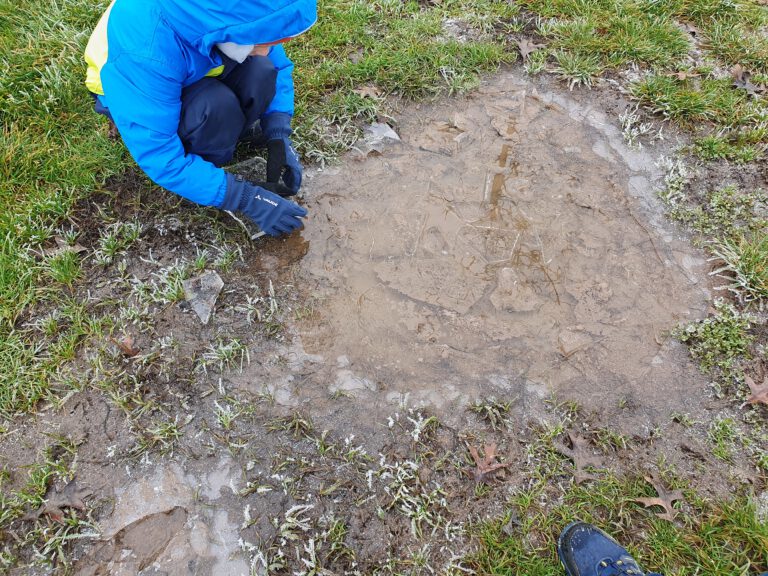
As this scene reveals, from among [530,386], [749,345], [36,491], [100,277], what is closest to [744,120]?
[749,345]

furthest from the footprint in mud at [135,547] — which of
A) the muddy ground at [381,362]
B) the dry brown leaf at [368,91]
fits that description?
the dry brown leaf at [368,91]

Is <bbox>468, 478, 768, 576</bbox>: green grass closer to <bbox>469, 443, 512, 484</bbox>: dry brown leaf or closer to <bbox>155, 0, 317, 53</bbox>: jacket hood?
<bbox>469, 443, 512, 484</bbox>: dry brown leaf

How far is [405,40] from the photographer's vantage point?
4.05 metres

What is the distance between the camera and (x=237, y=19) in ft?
6.77

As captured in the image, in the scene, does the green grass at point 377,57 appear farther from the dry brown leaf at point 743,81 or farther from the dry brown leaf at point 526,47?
the dry brown leaf at point 743,81

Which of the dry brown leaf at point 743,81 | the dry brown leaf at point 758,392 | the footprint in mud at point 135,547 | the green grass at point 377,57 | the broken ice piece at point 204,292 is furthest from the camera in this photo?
the dry brown leaf at point 743,81

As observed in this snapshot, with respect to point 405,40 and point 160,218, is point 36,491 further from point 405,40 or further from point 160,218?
point 405,40

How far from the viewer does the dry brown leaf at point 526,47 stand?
4047 millimetres

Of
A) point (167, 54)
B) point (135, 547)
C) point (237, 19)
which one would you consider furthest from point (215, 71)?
point (135, 547)

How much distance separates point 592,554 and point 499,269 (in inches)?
57.9

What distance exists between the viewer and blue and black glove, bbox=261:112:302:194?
3.07 metres

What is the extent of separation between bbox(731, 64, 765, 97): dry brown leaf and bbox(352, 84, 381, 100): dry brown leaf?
263 centimetres

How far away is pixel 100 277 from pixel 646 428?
299cm

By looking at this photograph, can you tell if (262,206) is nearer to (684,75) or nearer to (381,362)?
(381,362)
